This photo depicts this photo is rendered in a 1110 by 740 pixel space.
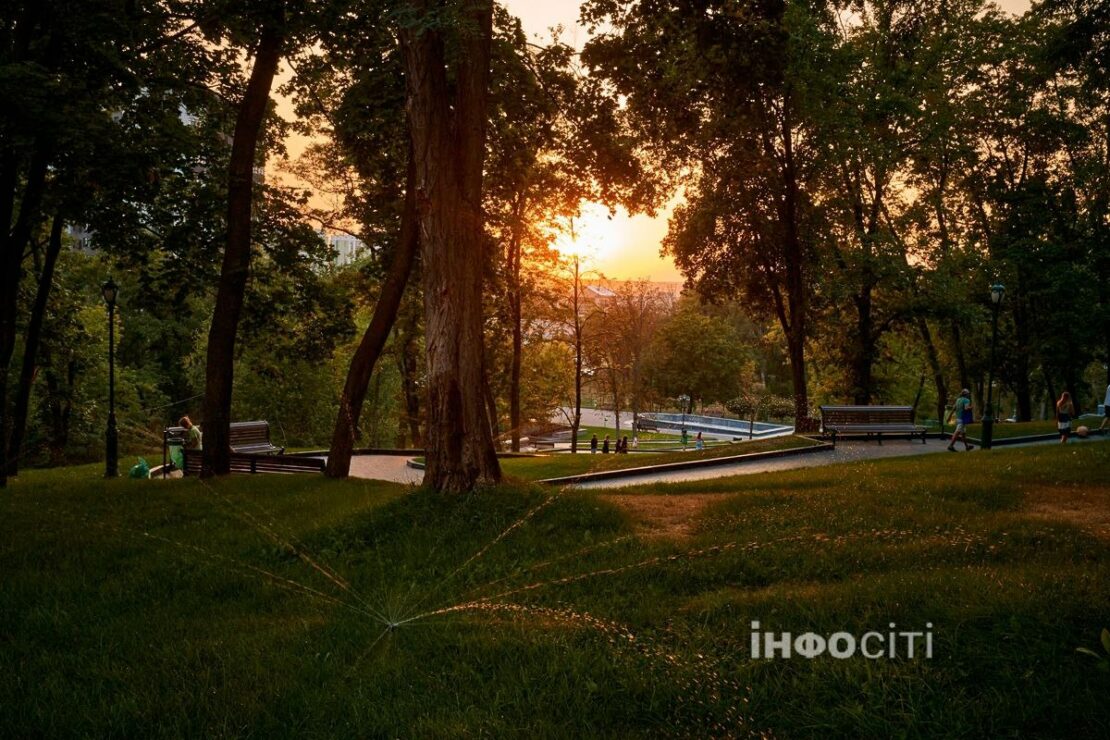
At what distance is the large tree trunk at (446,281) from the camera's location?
29.0 feet

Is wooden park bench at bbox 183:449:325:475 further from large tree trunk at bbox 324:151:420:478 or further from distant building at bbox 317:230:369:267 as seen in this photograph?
distant building at bbox 317:230:369:267

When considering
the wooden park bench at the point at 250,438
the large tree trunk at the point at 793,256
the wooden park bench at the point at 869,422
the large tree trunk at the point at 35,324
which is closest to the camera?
the large tree trunk at the point at 35,324

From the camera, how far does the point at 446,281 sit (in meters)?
8.85

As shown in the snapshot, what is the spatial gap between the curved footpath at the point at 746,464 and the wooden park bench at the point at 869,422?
1.38 ft

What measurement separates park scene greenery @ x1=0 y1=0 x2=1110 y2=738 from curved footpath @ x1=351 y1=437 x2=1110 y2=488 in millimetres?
375

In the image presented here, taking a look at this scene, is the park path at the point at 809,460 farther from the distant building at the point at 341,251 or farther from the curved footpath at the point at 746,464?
the distant building at the point at 341,251

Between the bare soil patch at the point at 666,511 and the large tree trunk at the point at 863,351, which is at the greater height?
the large tree trunk at the point at 863,351

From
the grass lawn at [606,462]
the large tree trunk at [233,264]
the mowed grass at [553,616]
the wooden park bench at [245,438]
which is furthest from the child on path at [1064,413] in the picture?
the wooden park bench at [245,438]

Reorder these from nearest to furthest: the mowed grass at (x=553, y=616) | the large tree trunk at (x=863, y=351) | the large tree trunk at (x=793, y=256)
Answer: the mowed grass at (x=553, y=616), the large tree trunk at (x=793, y=256), the large tree trunk at (x=863, y=351)

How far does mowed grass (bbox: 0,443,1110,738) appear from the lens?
12.4ft

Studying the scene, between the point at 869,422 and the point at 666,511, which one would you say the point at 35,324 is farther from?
the point at 869,422

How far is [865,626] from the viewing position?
15.3 feet

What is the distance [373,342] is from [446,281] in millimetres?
5409

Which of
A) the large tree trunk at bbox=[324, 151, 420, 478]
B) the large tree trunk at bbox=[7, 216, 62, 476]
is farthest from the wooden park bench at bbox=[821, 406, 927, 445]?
the large tree trunk at bbox=[7, 216, 62, 476]
